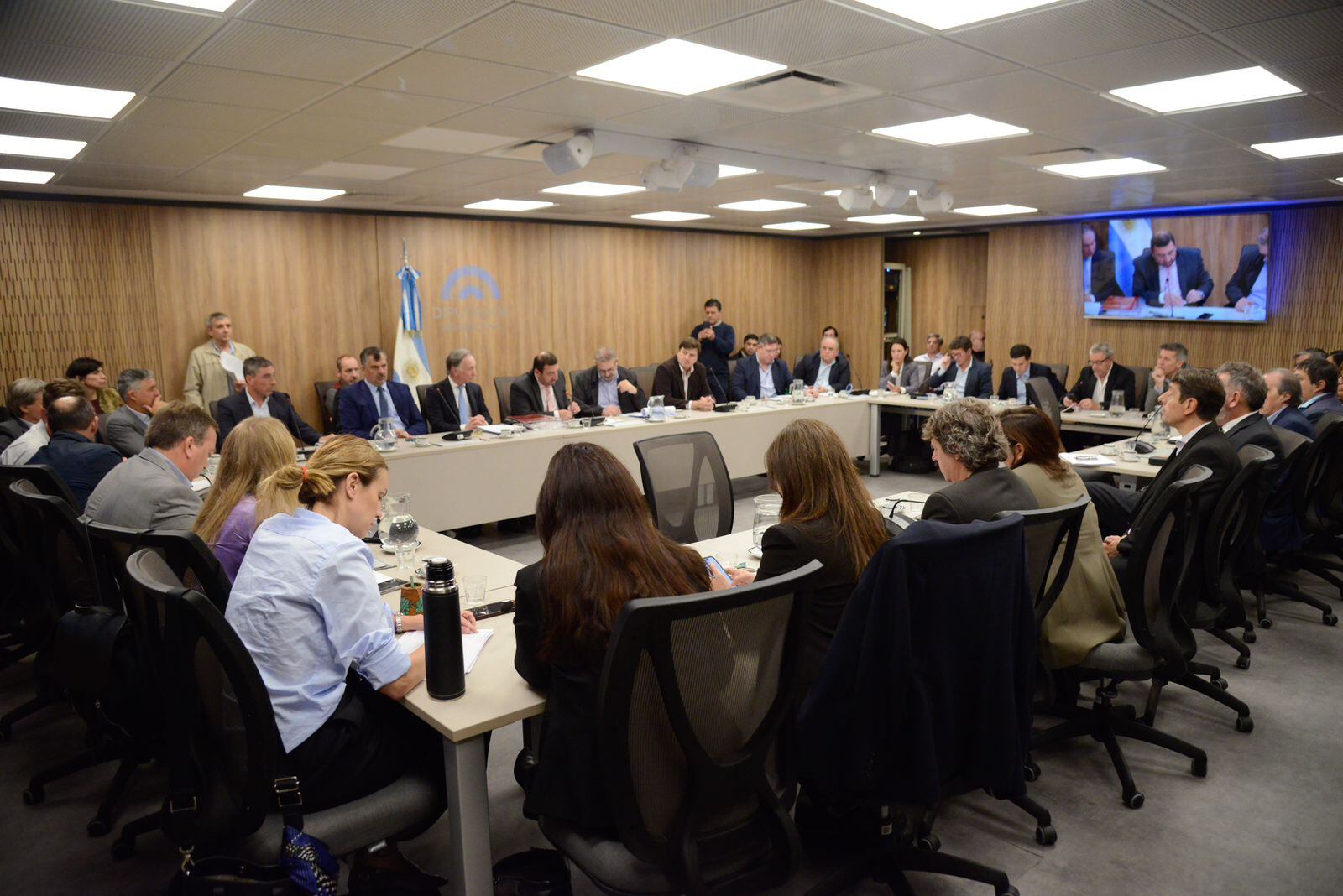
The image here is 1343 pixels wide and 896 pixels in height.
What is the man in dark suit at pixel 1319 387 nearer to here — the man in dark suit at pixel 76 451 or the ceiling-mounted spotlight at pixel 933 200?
Answer: the ceiling-mounted spotlight at pixel 933 200

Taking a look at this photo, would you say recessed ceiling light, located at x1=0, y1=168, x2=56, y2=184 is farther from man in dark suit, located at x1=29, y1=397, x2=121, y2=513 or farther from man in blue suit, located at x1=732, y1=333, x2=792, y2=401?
man in blue suit, located at x1=732, y1=333, x2=792, y2=401

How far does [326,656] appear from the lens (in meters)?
2.00

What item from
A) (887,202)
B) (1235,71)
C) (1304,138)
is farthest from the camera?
(887,202)

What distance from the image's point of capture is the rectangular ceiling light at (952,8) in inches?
111

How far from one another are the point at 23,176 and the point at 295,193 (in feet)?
6.04

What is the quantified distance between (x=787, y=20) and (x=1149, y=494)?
8.06 feet

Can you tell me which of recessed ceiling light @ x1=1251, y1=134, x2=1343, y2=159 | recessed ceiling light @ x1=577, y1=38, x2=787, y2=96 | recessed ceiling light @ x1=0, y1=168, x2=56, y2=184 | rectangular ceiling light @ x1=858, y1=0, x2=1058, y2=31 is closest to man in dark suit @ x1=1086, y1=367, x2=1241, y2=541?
rectangular ceiling light @ x1=858, y1=0, x2=1058, y2=31

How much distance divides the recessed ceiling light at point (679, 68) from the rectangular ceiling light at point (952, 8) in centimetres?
69

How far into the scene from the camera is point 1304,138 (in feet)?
16.6

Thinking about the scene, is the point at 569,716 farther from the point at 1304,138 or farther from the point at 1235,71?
the point at 1304,138

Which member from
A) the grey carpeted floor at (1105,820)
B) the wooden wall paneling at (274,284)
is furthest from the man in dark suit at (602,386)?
the grey carpeted floor at (1105,820)

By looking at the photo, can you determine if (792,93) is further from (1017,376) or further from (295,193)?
(1017,376)

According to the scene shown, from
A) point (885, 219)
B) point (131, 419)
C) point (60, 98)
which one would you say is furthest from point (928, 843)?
point (885, 219)

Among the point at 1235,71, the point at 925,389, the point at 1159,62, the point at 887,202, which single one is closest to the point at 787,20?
the point at 1159,62
